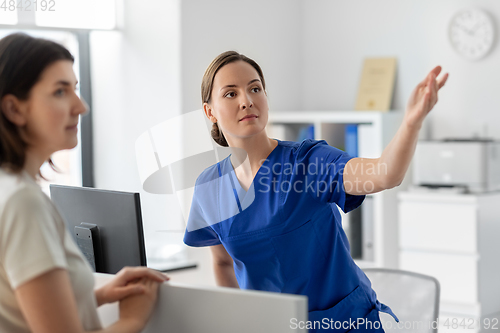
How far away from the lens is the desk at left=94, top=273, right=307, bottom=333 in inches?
33.4

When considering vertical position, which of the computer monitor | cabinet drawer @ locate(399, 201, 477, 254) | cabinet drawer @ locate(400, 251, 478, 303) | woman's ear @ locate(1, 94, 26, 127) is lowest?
cabinet drawer @ locate(400, 251, 478, 303)

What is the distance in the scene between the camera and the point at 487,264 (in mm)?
3299

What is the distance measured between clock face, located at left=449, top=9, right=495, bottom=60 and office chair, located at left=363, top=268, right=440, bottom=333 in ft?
7.50

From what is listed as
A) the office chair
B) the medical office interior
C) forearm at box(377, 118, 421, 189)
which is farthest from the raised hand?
the medical office interior

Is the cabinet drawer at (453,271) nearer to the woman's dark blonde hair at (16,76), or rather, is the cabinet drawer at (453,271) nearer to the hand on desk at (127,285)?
the hand on desk at (127,285)

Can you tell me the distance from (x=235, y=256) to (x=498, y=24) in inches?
114

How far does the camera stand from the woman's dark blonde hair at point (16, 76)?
2.70ft

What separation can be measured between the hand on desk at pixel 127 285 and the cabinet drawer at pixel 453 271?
8.82 feet

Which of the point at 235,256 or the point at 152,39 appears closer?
the point at 235,256

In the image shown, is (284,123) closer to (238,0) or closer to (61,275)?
(238,0)

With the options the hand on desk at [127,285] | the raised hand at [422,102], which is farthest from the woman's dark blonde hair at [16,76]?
the raised hand at [422,102]

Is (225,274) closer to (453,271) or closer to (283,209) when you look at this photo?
(283,209)

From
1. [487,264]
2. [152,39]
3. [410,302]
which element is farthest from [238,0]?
[410,302]

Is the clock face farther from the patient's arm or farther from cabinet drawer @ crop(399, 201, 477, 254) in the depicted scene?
the patient's arm
